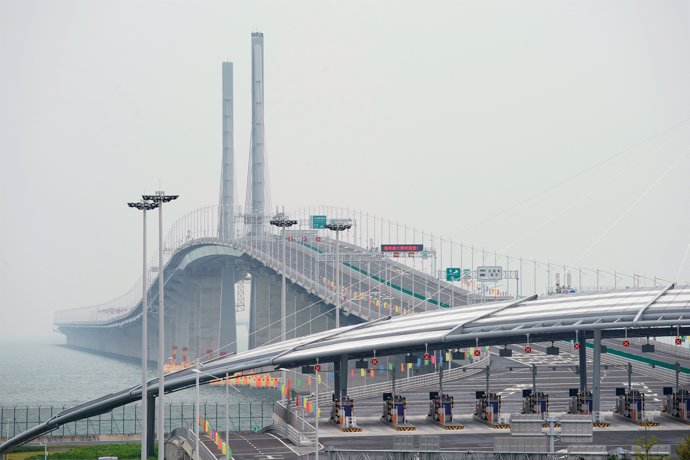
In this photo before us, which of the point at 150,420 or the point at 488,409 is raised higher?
the point at 488,409

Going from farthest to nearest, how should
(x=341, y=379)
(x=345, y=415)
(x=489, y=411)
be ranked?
(x=341, y=379)
(x=489, y=411)
(x=345, y=415)

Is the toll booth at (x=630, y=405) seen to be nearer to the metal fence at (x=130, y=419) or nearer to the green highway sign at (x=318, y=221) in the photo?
the metal fence at (x=130, y=419)

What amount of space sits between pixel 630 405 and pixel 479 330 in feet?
42.8

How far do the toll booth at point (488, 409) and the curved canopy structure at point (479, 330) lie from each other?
372 centimetres

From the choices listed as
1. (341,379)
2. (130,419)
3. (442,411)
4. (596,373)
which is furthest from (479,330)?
(130,419)

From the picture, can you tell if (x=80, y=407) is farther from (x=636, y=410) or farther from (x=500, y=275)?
(x=500, y=275)

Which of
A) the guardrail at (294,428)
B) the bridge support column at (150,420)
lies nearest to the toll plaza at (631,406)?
the guardrail at (294,428)

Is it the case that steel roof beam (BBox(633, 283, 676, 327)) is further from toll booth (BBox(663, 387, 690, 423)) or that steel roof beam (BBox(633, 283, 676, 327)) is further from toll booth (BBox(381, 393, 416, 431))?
toll booth (BBox(381, 393, 416, 431))

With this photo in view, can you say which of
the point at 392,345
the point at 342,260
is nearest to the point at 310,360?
the point at 392,345

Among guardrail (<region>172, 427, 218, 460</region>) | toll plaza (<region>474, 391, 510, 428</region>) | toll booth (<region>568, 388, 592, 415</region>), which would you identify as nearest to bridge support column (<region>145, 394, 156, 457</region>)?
guardrail (<region>172, 427, 218, 460</region>)

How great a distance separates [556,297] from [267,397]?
237ft

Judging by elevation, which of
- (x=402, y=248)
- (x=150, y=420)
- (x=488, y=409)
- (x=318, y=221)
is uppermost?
(x=318, y=221)

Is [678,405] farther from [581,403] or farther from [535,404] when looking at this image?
[535,404]

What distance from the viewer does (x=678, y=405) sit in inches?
3482
